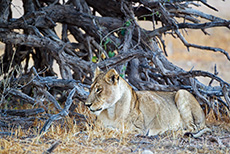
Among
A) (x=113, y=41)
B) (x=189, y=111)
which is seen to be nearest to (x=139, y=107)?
(x=189, y=111)

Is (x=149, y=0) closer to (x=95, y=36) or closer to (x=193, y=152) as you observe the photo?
(x=95, y=36)

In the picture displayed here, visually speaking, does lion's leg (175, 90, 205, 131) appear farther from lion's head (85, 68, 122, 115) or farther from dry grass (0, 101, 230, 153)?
lion's head (85, 68, 122, 115)

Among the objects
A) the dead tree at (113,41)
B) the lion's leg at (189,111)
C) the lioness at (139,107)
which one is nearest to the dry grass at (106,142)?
the lioness at (139,107)

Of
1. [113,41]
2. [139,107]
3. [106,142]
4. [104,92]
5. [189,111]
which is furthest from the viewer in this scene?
[113,41]

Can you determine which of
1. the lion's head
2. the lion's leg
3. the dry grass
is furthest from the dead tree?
the dry grass

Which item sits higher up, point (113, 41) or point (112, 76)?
point (112, 76)

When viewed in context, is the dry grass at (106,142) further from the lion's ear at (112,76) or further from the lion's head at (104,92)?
the lion's ear at (112,76)

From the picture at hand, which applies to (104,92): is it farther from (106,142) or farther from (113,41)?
(113,41)

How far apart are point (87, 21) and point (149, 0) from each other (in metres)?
1.22

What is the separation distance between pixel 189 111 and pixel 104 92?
1.57 metres

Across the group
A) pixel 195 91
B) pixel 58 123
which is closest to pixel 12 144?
pixel 58 123

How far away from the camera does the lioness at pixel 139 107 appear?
15.6ft

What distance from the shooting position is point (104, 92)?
475 centimetres

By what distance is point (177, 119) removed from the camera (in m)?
5.45
